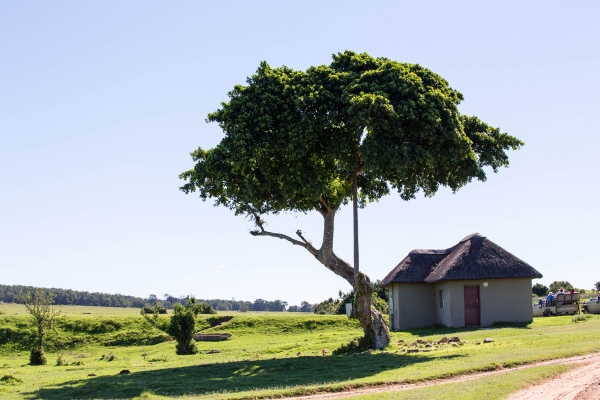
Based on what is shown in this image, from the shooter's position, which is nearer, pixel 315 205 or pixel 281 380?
Answer: pixel 281 380

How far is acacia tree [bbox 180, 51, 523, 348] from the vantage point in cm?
2445

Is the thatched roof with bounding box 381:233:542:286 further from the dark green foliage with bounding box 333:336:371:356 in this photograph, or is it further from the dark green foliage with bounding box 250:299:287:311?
the dark green foliage with bounding box 250:299:287:311

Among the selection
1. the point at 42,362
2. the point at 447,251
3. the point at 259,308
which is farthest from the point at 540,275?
the point at 259,308

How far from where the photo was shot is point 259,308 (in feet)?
499

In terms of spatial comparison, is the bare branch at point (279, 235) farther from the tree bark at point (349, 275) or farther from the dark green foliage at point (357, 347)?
the dark green foliage at point (357, 347)

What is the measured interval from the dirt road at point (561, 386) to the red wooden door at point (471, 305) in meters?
15.9

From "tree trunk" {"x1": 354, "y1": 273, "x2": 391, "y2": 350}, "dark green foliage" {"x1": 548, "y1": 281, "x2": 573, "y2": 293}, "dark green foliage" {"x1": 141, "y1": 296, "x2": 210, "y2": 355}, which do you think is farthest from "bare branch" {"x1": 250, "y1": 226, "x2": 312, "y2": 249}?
"dark green foliage" {"x1": 548, "y1": 281, "x2": 573, "y2": 293}

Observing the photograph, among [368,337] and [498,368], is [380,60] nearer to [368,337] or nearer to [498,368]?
[368,337]

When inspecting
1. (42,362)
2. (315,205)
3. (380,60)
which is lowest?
(42,362)

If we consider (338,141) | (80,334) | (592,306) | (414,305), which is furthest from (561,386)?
(80,334)

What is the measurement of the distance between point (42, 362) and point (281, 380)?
19.8 m

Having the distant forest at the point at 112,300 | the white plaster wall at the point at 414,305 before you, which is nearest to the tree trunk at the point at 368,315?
the white plaster wall at the point at 414,305

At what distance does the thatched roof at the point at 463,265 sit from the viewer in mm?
34688

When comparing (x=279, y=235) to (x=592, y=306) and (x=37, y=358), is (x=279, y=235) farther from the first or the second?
(x=592, y=306)
